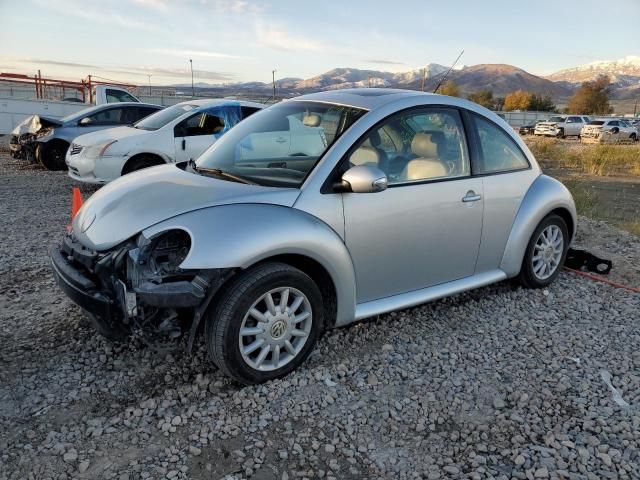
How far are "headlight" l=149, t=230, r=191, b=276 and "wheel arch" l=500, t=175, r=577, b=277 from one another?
2638 millimetres

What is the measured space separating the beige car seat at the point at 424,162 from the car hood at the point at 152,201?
95 cm

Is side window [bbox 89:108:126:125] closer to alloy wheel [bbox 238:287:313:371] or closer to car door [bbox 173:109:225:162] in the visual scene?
car door [bbox 173:109:225:162]

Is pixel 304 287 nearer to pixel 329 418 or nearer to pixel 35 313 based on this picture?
pixel 329 418

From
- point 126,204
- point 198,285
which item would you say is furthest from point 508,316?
point 126,204

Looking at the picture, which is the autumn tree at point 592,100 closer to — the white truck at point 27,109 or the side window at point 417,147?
the white truck at point 27,109

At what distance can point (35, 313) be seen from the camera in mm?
4145

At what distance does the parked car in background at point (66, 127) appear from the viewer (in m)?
11.5

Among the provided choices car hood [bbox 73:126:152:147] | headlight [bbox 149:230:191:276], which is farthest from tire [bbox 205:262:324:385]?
car hood [bbox 73:126:152:147]

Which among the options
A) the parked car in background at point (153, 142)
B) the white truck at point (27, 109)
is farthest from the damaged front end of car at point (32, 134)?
the white truck at point (27, 109)

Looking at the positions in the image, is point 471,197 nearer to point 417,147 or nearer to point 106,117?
point 417,147

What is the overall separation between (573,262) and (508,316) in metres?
1.63

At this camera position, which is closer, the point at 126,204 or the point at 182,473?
the point at 182,473

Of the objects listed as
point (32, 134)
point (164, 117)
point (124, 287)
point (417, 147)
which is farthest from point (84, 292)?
point (32, 134)

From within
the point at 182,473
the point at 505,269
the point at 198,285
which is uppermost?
the point at 198,285
